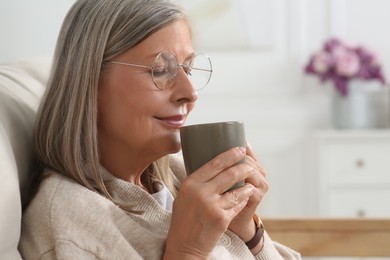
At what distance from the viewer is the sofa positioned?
0.95 m

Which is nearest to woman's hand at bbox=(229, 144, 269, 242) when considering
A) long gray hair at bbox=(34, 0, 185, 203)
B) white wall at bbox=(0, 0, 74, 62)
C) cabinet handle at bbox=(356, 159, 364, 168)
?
long gray hair at bbox=(34, 0, 185, 203)

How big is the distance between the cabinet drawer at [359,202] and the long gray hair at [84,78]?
245cm

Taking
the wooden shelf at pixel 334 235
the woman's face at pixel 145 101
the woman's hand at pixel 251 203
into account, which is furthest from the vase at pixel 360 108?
the woman's face at pixel 145 101

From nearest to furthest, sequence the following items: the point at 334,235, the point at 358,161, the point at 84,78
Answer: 1. the point at 84,78
2. the point at 334,235
3. the point at 358,161

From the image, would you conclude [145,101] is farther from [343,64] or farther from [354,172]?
[343,64]

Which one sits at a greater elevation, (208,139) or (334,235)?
(208,139)

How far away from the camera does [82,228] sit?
0.98 m

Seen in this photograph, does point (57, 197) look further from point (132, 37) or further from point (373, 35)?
point (373, 35)

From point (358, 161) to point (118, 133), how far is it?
2420 millimetres

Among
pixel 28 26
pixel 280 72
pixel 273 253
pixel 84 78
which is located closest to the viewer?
pixel 84 78

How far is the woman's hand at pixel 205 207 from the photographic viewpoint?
3.14 ft

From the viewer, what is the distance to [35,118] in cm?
118

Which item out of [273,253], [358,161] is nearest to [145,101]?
[273,253]

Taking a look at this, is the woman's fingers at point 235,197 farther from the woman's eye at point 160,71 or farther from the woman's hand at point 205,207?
the woman's eye at point 160,71
